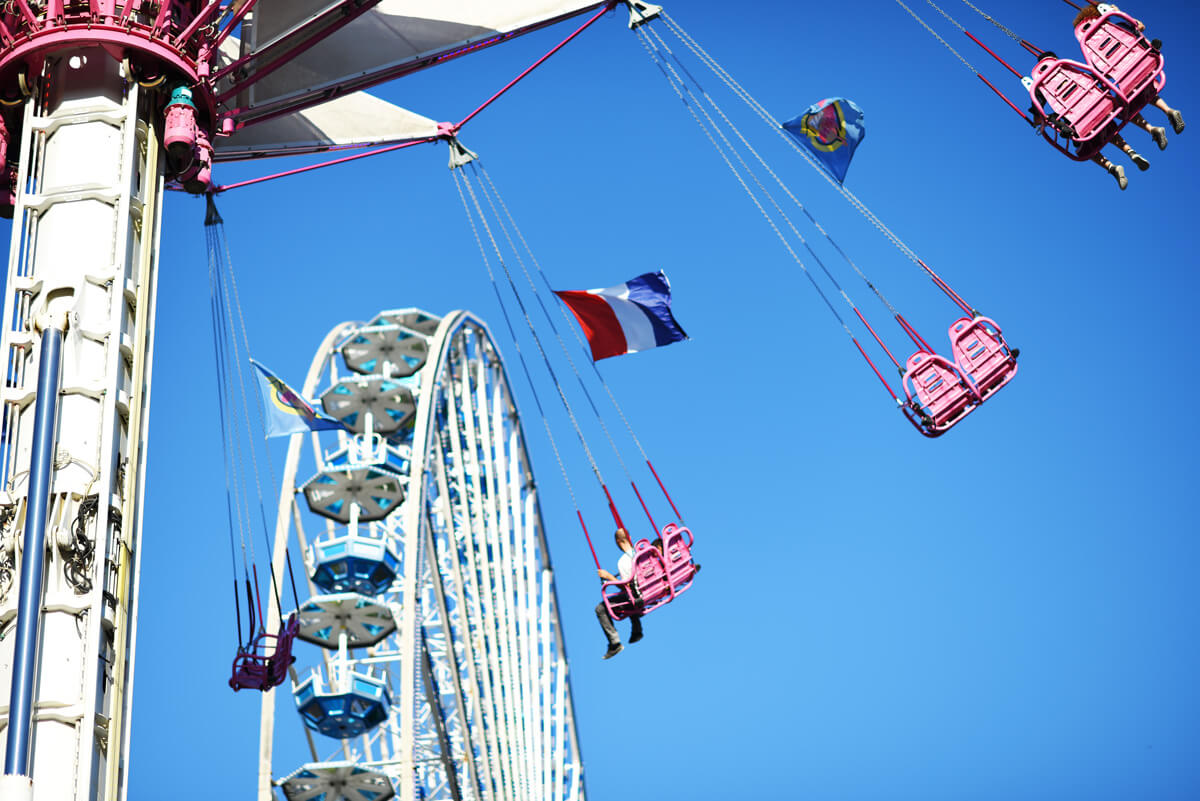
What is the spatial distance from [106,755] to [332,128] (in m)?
12.0

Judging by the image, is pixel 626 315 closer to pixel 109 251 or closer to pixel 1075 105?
pixel 1075 105

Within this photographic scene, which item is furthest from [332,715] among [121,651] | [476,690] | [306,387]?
[121,651]

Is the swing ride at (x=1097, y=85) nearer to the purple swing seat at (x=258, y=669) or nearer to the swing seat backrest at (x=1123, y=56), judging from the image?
the swing seat backrest at (x=1123, y=56)

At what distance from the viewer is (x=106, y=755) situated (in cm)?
1859

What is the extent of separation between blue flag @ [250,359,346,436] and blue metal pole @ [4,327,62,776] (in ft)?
27.2

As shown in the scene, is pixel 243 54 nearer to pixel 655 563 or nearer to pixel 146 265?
pixel 146 265

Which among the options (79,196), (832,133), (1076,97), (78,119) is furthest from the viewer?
(832,133)

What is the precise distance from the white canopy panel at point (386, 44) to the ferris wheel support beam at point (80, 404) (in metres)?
2.85

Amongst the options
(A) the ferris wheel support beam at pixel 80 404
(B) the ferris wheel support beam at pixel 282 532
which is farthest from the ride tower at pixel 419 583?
(A) the ferris wheel support beam at pixel 80 404

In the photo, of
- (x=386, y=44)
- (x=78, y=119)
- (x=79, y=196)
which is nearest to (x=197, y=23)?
(x=78, y=119)

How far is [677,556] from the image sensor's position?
2831 centimetres

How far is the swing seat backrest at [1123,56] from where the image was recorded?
22922mm

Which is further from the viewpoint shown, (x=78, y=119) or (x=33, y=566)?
(x=78, y=119)

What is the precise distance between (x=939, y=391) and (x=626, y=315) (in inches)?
291
